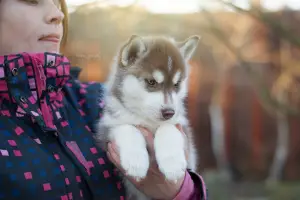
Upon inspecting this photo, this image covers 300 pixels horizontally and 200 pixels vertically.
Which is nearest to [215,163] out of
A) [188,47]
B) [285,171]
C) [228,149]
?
[228,149]

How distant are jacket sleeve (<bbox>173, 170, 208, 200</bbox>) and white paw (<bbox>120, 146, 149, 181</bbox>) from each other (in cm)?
16

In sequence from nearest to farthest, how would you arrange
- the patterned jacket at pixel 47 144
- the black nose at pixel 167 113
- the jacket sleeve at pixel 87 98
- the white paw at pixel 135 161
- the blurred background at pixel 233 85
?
the patterned jacket at pixel 47 144 < the white paw at pixel 135 161 < the black nose at pixel 167 113 < the jacket sleeve at pixel 87 98 < the blurred background at pixel 233 85

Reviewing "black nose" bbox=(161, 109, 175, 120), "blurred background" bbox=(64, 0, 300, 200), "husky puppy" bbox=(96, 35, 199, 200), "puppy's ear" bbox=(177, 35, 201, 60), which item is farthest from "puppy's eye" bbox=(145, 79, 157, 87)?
"blurred background" bbox=(64, 0, 300, 200)

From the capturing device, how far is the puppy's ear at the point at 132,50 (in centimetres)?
176

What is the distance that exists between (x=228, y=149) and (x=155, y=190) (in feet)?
24.6

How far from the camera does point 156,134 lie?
1679 millimetres

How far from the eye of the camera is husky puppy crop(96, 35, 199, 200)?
5.22 feet

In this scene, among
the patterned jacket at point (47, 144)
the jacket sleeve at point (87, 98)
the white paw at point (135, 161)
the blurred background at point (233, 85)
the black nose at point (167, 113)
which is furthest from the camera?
the blurred background at point (233, 85)

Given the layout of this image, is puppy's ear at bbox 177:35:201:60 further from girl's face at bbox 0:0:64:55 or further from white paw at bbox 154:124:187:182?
girl's face at bbox 0:0:64:55

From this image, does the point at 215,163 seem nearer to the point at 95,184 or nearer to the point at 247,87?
the point at 247,87

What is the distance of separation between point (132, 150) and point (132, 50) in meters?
0.37

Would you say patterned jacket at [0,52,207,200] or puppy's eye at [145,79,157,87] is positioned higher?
puppy's eye at [145,79,157,87]

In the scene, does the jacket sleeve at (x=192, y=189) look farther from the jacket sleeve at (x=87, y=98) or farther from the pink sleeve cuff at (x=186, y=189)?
the jacket sleeve at (x=87, y=98)

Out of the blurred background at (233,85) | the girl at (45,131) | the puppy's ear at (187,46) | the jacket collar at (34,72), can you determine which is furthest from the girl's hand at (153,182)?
the blurred background at (233,85)
